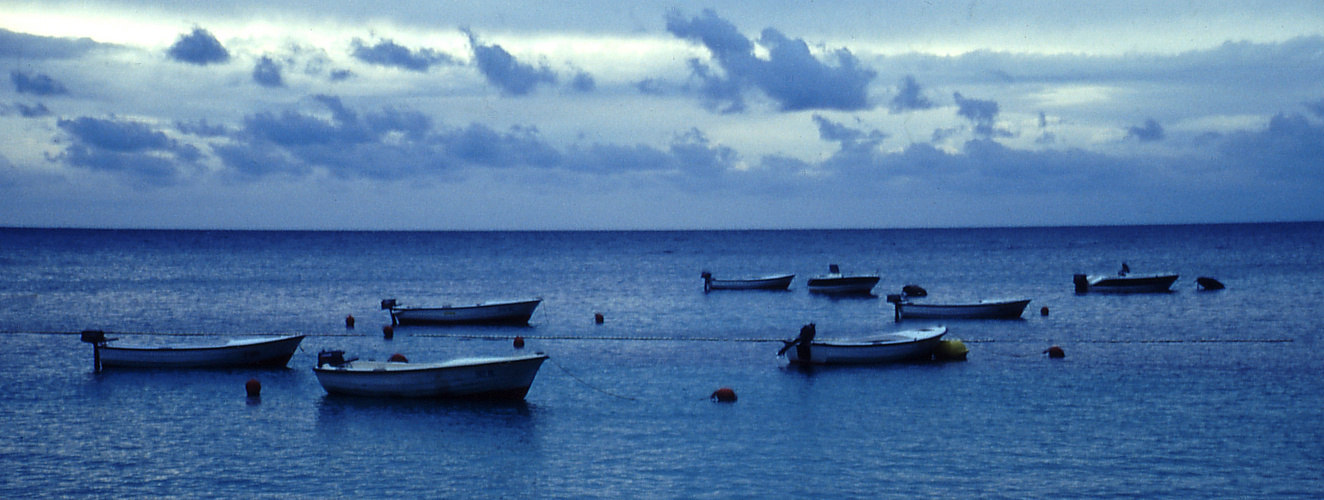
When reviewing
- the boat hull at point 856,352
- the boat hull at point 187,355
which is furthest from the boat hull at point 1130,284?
the boat hull at point 187,355

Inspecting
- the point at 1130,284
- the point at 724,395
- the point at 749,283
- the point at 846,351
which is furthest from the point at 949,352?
the point at 749,283

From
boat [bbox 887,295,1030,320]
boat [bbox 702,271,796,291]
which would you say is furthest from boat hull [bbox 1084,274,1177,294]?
boat [bbox 702,271,796,291]

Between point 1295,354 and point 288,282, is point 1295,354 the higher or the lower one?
the lower one

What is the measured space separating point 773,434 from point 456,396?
8886mm

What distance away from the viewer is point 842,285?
73.1 meters

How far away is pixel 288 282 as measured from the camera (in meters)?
91.6

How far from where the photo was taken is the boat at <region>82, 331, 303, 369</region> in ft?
122

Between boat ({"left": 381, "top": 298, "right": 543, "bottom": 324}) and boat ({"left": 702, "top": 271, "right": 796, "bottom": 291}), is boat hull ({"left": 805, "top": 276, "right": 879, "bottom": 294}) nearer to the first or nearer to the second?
boat ({"left": 702, "top": 271, "right": 796, "bottom": 291})

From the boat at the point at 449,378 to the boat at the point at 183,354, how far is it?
7.27 meters

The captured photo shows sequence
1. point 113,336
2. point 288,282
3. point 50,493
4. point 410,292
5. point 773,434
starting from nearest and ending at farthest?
1. point 50,493
2. point 773,434
3. point 113,336
4. point 410,292
5. point 288,282

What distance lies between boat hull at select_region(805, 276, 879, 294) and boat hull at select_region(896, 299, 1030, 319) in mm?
18499

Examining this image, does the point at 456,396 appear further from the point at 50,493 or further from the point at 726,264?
the point at 726,264

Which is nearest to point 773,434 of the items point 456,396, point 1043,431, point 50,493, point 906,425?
point 906,425

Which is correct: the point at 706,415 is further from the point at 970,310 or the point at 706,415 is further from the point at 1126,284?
the point at 1126,284
